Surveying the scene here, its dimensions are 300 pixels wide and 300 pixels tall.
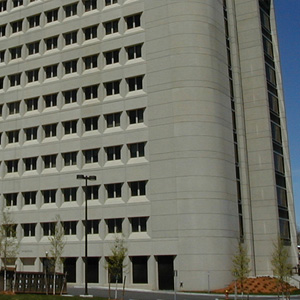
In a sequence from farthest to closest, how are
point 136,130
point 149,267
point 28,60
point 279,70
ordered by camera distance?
point 279,70
point 28,60
point 136,130
point 149,267

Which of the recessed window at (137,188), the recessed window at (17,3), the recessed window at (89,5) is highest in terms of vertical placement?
the recessed window at (17,3)

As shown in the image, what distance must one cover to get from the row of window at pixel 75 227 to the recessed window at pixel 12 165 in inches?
286

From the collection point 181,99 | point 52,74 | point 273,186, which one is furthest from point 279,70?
point 52,74

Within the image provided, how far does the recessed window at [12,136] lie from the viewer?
219 feet

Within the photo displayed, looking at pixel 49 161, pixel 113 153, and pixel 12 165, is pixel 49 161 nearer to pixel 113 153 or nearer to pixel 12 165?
pixel 12 165

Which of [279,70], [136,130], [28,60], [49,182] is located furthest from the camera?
[279,70]

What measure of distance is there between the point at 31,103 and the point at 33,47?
7722 millimetres

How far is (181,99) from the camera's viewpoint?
55281 mm

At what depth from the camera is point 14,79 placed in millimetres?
68875

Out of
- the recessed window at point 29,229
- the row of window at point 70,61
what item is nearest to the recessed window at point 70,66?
the row of window at point 70,61

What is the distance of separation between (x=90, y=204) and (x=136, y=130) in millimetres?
9932

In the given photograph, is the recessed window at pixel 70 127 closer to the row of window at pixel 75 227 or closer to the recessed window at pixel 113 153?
the recessed window at pixel 113 153

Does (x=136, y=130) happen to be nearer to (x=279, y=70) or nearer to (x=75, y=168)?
(x=75, y=168)

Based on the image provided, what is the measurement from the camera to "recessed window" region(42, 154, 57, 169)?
6272 centimetres
